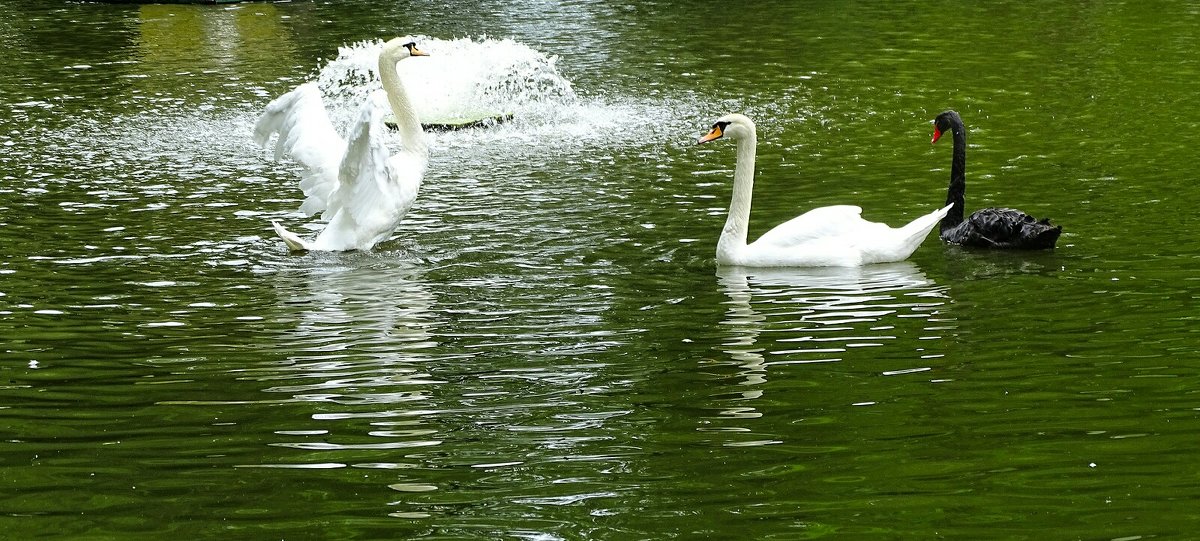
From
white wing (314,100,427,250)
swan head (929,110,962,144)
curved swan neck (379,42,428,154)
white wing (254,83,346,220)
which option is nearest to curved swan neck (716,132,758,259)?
swan head (929,110,962,144)

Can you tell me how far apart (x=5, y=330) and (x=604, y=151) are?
7.46m

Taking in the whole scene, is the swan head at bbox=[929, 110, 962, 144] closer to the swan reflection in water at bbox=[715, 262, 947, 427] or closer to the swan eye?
the swan reflection in water at bbox=[715, 262, 947, 427]

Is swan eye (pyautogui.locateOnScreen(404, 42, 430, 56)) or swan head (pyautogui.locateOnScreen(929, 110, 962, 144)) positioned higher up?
swan eye (pyautogui.locateOnScreen(404, 42, 430, 56))

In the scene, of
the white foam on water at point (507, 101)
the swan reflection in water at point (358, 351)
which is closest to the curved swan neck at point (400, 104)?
the swan reflection in water at point (358, 351)

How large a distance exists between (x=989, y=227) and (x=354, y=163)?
14.8 ft

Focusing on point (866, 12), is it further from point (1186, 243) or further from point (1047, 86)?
point (1186, 243)

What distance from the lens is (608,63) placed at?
22.5m

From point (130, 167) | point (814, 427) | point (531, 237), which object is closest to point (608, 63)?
point (130, 167)

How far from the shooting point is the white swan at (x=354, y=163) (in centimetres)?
1088

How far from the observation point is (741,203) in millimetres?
10789

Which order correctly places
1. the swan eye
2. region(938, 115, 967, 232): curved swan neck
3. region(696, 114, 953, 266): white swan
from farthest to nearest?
1. the swan eye
2. region(938, 115, 967, 232): curved swan neck
3. region(696, 114, 953, 266): white swan

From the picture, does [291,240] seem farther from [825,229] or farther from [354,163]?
[825,229]

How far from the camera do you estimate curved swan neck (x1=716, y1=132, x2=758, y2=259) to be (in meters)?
10.5

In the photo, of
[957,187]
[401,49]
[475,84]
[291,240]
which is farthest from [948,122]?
[475,84]
